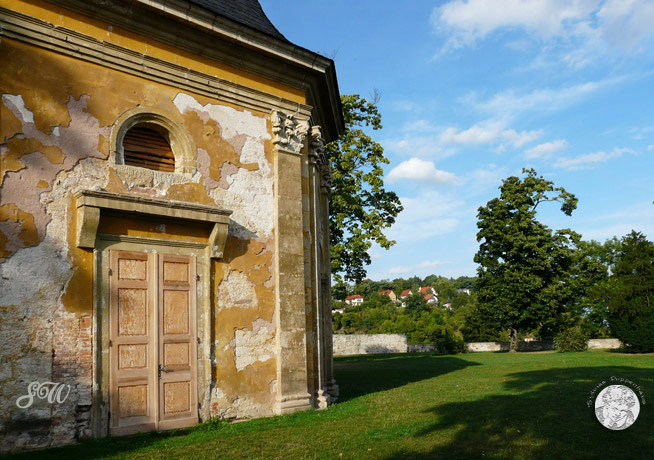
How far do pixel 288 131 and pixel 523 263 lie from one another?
28.4m

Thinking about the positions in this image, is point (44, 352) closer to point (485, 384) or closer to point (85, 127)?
point (85, 127)

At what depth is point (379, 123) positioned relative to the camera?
24.7 metres

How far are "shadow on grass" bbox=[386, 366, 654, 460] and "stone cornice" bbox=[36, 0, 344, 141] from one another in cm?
697

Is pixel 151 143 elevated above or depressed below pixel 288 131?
below

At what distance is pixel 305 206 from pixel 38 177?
4.90 metres

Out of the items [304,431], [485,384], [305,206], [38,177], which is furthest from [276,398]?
[485,384]

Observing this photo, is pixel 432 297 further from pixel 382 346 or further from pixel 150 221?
pixel 150 221

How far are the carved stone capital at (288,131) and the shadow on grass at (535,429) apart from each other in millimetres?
5587

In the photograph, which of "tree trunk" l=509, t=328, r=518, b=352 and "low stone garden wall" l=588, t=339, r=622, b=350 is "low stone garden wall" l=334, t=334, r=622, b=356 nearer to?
"tree trunk" l=509, t=328, r=518, b=352

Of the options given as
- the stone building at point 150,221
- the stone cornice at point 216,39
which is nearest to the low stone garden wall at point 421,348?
the stone building at point 150,221

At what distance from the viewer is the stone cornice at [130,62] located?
735 cm

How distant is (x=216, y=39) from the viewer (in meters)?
9.25

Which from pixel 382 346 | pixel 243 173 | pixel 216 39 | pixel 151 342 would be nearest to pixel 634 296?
pixel 382 346

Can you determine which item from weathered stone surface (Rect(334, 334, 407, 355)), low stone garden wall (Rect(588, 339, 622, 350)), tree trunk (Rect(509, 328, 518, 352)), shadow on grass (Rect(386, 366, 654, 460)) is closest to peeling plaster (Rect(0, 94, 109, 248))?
shadow on grass (Rect(386, 366, 654, 460))
